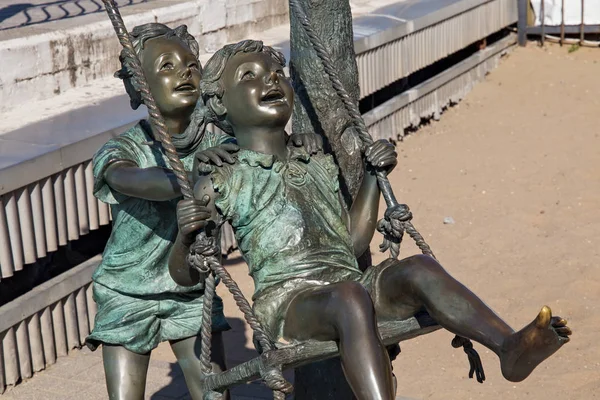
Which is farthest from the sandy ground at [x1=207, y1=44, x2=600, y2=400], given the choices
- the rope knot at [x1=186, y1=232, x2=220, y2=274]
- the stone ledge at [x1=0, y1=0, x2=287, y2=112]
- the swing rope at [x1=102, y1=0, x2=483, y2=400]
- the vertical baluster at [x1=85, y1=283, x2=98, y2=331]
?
the rope knot at [x1=186, y1=232, x2=220, y2=274]

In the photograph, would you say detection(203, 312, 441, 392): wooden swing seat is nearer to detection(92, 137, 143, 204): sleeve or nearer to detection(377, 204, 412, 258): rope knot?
detection(377, 204, 412, 258): rope knot

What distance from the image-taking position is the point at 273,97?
3.79 meters

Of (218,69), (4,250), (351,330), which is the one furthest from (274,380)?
(4,250)

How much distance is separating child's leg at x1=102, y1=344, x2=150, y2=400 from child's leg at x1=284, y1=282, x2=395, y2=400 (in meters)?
0.87

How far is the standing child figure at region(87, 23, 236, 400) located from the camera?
4090 millimetres

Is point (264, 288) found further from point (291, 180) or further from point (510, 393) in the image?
point (510, 393)

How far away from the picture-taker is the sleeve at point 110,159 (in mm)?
4043

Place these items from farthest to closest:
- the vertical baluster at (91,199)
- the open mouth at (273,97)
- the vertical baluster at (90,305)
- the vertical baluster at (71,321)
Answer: the vertical baluster at (90,305)
the vertical baluster at (71,321)
the vertical baluster at (91,199)
the open mouth at (273,97)

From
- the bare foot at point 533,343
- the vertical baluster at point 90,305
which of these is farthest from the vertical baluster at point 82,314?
the bare foot at point 533,343

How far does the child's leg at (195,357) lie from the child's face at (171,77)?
87 cm

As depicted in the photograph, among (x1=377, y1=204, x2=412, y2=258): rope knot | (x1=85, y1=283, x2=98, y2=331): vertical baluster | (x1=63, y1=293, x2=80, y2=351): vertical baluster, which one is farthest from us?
(x1=85, y1=283, x2=98, y2=331): vertical baluster

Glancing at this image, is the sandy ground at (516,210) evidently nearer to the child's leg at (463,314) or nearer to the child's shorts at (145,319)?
the child's shorts at (145,319)

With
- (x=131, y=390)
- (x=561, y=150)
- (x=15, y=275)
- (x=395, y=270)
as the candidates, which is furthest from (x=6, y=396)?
(x=561, y=150)

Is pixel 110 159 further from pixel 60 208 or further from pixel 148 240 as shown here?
pixel 60 208
